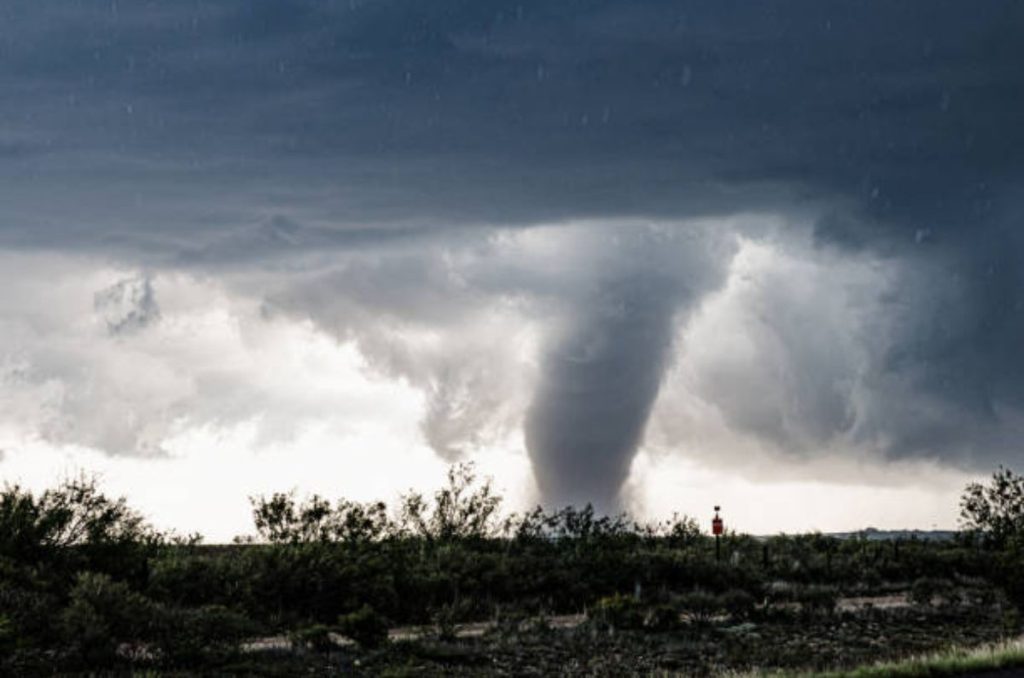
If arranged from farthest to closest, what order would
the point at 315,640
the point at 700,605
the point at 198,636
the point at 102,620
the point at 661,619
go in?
the point at 700,605 < the point at 661,619 < the point at 315,640 < the point at 198,636 < the point at 102,620

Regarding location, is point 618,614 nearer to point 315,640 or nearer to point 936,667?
point 315,640

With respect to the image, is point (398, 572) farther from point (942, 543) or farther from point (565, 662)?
point (942, 543)

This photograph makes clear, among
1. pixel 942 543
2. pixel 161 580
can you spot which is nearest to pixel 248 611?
pixel 161 580

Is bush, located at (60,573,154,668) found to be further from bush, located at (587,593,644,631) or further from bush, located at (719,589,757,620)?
bush, located at (719,589,757,620)

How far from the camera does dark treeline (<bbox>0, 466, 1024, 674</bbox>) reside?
2367 centimetres

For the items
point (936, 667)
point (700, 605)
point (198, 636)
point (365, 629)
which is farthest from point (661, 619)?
point (198, 636)

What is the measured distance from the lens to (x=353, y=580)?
32.2m

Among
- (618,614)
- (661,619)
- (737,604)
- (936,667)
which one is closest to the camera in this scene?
(936,667)

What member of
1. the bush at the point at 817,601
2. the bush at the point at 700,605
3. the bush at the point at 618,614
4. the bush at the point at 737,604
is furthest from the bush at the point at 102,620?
the bush at the point at 817,601

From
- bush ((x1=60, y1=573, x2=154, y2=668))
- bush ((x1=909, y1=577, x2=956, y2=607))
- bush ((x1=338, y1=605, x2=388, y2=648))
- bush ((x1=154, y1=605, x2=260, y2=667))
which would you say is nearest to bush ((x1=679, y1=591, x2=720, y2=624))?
bush ((x1=909, y1=577, x2=956, y2=607))

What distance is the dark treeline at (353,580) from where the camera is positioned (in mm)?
23672

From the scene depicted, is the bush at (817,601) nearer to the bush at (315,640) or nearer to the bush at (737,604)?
the bush at (737,604)

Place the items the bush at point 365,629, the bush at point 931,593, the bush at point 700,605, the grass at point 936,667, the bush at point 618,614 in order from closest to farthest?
the grass at point 936,667 < the bush at point 365,629 < the bush at point 618,614 < the bush at point 700,605 < the bush at point 931,593

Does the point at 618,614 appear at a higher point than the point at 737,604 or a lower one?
lower
